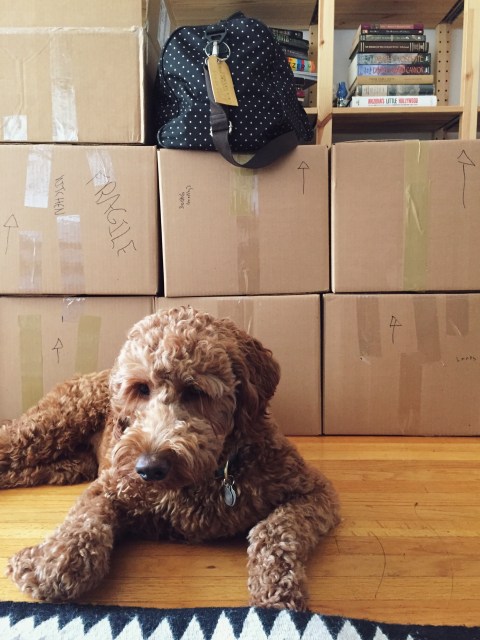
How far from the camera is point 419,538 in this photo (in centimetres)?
113

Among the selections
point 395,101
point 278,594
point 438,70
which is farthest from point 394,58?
point 278,594

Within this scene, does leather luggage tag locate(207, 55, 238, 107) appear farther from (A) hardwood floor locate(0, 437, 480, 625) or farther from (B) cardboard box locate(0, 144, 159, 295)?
(A) hardwood floor locate(0, 437, 480, 625)

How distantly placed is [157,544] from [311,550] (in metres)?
0.33

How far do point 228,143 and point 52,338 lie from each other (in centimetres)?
83

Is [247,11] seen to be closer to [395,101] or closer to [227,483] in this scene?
[395,101]

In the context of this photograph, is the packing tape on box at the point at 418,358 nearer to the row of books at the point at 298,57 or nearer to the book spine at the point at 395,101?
the book spine at the point at 395,101

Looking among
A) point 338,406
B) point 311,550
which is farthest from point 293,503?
point 338,406

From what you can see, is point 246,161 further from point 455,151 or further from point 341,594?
point 341,594

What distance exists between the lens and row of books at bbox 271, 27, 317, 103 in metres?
2.06

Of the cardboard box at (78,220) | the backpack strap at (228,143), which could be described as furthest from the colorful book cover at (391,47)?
the cardboard box at (78,220)

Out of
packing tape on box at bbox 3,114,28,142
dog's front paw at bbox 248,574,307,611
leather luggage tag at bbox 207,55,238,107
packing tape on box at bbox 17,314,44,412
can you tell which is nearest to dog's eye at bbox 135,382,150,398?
dog's front paw at bbox 248,574,307,611

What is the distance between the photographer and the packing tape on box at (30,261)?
1.62 metres

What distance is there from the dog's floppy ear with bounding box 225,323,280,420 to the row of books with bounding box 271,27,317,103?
136cm

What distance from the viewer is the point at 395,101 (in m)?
2.00
